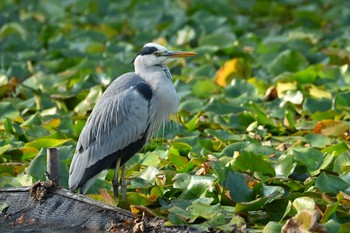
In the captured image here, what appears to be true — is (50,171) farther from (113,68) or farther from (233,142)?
(113,68)

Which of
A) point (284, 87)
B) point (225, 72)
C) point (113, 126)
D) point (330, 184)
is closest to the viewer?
point (330, 184)

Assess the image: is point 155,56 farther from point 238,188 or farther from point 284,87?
point 284,87

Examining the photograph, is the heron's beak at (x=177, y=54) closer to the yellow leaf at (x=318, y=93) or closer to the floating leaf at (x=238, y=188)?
the floating leaf at (x=238, y=188)

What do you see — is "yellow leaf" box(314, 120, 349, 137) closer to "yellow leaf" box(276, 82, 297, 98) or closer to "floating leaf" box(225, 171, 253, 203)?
"yellow leaf" box(276, 82, 297, 98)

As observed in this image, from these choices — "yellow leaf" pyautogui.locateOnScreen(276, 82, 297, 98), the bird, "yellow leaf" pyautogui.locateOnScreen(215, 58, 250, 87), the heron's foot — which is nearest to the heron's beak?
the bird

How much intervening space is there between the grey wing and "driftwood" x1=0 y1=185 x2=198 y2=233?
36 centimetres

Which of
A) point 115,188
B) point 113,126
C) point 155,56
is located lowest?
point 115,188

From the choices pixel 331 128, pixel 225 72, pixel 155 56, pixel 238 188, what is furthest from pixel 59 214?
pixel 225 72

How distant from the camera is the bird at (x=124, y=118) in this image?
5.54m

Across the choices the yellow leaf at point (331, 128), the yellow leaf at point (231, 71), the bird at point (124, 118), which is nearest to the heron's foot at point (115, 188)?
the bird at point (124, 118)

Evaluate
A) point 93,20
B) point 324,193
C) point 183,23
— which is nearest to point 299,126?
point 324,193

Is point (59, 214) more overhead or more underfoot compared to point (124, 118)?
more underfoot

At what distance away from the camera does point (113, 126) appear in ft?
18.8

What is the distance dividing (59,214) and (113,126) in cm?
79
